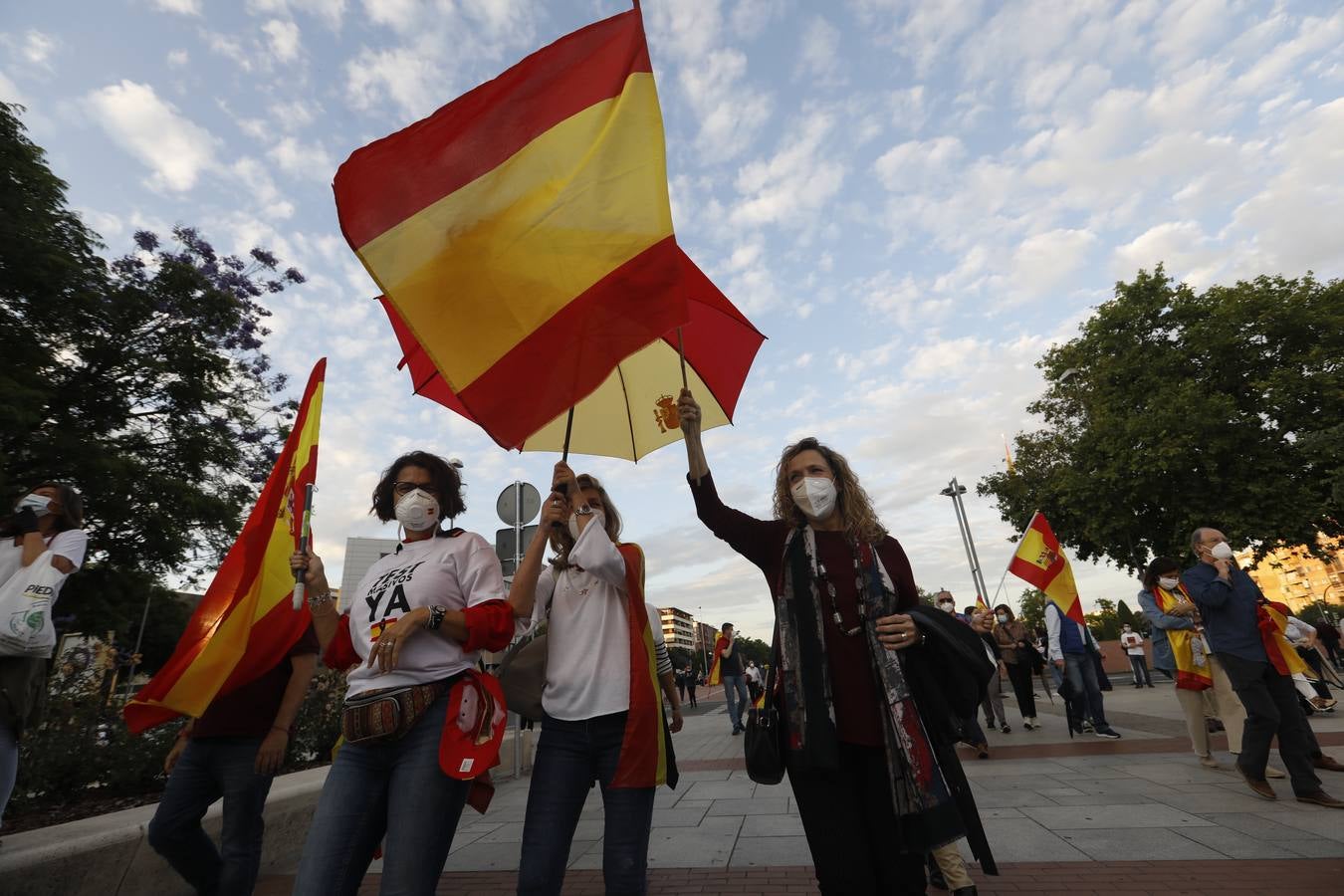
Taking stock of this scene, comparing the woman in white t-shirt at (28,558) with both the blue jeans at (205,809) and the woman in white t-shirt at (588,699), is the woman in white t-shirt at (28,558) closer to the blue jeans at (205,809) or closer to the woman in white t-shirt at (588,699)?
the blue jeans at (205,809)

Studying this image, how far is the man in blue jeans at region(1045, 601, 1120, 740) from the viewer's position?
8.74 metres

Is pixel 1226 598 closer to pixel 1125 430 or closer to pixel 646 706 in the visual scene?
pixel 646 706

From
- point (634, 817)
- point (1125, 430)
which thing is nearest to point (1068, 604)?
point (634, 817)

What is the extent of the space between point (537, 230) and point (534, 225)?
0.02 m

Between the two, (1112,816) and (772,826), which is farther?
(772,826)

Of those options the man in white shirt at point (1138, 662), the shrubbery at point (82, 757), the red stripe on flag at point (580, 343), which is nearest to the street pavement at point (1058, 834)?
the shrubbery at point (82, 757)

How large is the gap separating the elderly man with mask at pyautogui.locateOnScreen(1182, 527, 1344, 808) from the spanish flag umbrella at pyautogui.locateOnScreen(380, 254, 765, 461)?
13.1 ft

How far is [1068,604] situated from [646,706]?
319 inches

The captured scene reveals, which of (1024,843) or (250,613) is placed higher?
(250,613)

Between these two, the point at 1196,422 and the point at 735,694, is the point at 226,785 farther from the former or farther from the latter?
the point at 1196,422

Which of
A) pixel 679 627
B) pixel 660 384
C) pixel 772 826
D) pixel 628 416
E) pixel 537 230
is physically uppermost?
pixel 679 627

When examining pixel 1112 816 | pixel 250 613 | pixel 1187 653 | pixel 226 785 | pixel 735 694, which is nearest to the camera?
pixel 226 785

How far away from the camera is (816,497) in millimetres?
2693

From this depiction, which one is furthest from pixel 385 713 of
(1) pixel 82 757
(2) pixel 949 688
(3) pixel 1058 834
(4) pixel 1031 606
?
(4) pixel 1031 606
